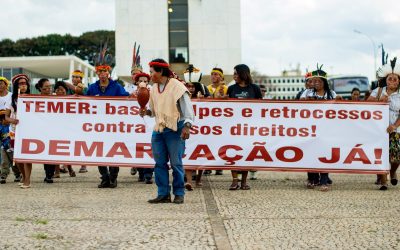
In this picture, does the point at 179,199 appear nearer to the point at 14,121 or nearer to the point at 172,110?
the point at 172,110

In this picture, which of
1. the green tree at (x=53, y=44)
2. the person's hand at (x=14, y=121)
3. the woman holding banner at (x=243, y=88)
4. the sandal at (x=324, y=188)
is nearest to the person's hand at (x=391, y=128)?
the sandal at (x=324, y=188)

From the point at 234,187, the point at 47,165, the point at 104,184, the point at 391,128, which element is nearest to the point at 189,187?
the point at 234,187

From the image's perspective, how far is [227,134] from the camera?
33.5 ft

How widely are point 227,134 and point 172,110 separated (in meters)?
2.37

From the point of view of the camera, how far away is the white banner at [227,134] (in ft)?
32.9

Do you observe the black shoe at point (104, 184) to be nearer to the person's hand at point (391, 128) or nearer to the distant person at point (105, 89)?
the distant person at point (105, 89)

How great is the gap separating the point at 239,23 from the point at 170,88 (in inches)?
1893

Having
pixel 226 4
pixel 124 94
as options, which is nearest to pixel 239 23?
pixel 226 4

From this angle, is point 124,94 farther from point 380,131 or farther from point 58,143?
point 380,131

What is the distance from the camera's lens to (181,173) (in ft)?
26.5

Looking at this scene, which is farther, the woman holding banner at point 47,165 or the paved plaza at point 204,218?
the woman holding banner at point 47,165

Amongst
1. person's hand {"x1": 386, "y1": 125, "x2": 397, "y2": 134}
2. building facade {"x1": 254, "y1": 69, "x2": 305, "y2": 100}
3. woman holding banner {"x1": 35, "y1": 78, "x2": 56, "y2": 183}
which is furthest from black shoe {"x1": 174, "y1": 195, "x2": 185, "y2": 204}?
building facade {"x1": 254, "y1": 69, "x2": 305, "y2": 100}

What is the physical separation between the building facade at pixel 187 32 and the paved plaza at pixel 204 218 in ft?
149

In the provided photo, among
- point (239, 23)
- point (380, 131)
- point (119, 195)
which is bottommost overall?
point (119, 195)
